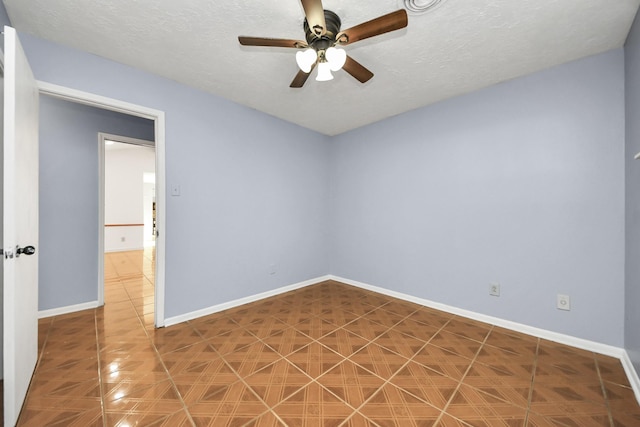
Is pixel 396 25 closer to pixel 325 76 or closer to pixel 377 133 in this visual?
pixel 325 76

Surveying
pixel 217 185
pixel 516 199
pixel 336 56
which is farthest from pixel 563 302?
pixel 217 185

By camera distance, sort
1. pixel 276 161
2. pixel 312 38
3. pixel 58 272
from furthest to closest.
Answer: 1. pixel 276 161
2. pixel 58 272
3. pixel 312 38

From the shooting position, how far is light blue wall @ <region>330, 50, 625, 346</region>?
2.00m

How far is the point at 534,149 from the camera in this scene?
2297 millimetres

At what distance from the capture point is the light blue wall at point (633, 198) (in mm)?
1655

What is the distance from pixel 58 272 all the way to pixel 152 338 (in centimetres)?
152

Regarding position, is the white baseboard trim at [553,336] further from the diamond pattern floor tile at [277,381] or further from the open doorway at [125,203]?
the open doorway at [125,203]

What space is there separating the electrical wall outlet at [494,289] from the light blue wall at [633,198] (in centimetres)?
81

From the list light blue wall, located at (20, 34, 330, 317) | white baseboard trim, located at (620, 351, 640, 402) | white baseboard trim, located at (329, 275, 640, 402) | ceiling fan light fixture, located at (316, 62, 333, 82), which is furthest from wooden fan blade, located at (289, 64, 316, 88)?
white baseboard trim, located at (620, 351, 640, 402)

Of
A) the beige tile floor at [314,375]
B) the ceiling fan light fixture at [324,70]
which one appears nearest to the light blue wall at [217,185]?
the beige tile floor at [314,375]

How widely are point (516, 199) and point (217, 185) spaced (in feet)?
10.2

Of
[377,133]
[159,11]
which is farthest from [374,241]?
[159,11]

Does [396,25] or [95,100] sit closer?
[396,25]

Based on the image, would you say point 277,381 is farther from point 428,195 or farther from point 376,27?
point 428,195
